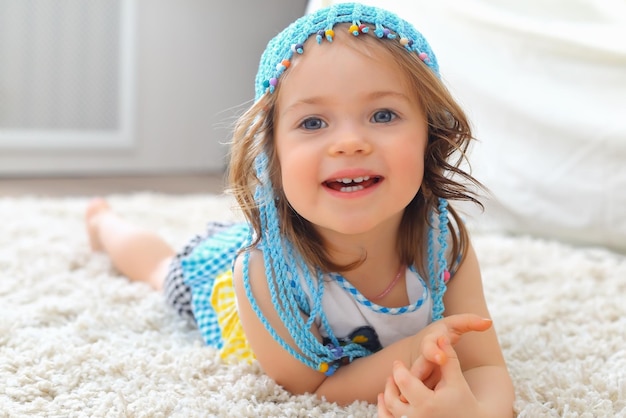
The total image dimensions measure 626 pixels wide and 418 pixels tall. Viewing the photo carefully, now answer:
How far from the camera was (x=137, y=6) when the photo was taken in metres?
2.49

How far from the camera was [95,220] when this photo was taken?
1376 millimetres

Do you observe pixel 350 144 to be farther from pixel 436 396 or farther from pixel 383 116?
pixel 436 396

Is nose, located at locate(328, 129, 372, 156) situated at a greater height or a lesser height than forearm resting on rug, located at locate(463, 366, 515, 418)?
greater

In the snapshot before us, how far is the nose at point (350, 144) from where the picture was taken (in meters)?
0.68

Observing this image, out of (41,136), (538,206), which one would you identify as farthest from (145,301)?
(41,136)

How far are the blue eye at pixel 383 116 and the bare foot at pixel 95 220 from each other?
2.63 feet

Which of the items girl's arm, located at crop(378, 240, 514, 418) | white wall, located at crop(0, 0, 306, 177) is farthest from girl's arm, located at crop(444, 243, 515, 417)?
white wall, located at crop(0, 0, 306, 177)

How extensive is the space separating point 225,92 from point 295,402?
2192 millimetres

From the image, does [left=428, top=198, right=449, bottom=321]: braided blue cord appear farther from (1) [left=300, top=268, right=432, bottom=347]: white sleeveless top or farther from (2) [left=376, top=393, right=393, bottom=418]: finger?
(2) [left=376, top=393, right=393, bottom=418]: finger

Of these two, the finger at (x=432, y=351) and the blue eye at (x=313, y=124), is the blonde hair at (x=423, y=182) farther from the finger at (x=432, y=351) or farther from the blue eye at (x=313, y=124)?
the finger at (x=432, y=351)

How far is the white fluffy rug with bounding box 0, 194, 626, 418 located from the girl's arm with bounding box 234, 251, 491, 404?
0.07ft

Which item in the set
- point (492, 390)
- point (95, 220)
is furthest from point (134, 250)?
point (492, 390)

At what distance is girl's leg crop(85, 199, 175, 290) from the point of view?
3.86ft

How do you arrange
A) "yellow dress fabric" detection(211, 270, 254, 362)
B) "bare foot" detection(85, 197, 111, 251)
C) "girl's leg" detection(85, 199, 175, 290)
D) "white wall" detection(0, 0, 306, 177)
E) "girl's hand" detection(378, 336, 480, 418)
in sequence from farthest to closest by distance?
"white wall" detection(0, 0, 306, 177)
"bare foot" detection(85, 197, 111, 251)
"girl's leg" detection(85, 199, 175, 290)
"yellow dress fabric" detection(211, 270, 254, 362)
"girl's hand" detection(378, 336, 480, 418)
